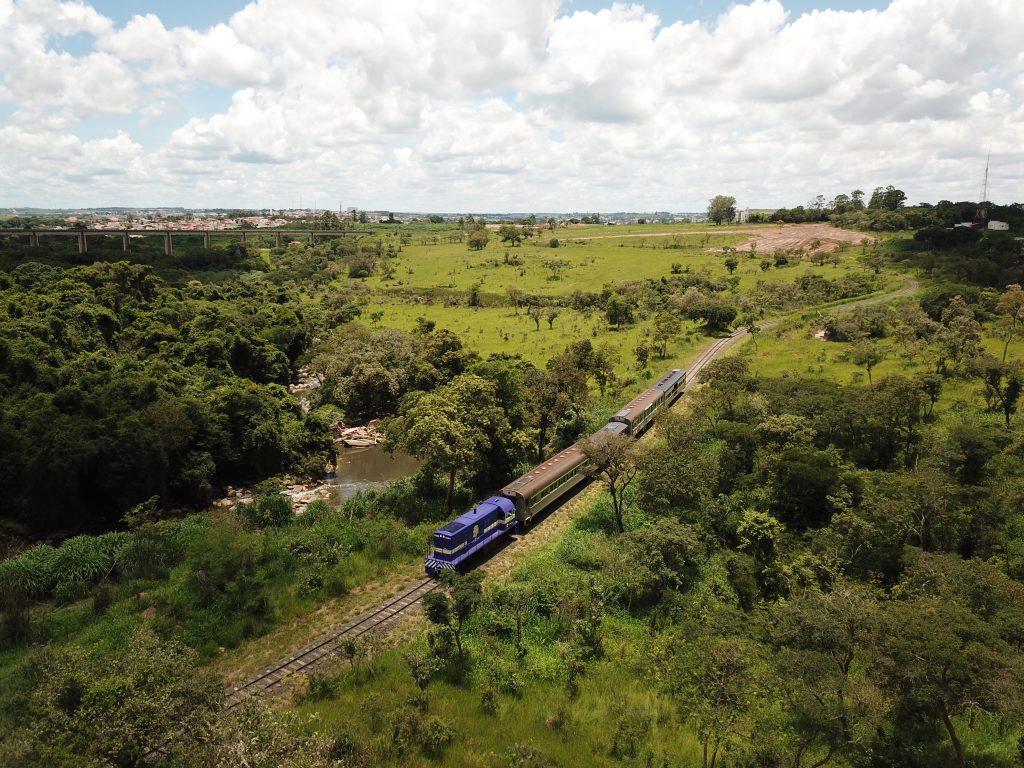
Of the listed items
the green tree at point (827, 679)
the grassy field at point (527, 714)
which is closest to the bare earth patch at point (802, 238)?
Result: the green tree at point (827, 679)

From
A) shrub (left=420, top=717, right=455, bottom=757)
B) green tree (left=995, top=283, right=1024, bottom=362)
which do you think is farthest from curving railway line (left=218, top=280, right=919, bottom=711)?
green tree (left=995, top=283, right=1024, bottom=362)

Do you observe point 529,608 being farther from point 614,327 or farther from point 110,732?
point 614,327

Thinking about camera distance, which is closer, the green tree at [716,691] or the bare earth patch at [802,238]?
the green tree at [716,691]

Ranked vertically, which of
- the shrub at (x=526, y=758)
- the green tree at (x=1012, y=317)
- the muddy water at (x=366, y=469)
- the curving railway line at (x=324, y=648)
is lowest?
the muddy water at (x=366, y=469)

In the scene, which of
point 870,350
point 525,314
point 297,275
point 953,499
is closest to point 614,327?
point 525,314

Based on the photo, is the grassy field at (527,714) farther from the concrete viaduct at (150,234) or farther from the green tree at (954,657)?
the concrete viaduct at (150,234)

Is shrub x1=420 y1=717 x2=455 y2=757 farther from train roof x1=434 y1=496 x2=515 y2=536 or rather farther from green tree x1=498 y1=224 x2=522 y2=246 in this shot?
green tree x1=498 y1=224 x2=522 y2=246

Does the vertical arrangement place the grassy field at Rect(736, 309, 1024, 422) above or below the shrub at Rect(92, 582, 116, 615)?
above
